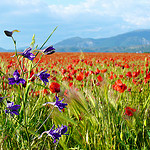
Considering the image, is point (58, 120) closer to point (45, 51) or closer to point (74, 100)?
point (74, 100)

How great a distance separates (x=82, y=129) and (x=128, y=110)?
0.89 feet

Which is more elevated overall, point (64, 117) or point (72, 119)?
point (64, 117)

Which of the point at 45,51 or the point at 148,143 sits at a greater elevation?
the point at 45,51

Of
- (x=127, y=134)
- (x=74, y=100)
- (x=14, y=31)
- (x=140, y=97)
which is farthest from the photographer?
(x=140, y=97)

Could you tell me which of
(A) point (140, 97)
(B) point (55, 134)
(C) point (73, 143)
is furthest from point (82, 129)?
(A) point (140, 97)

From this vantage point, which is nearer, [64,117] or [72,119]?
[64,117]

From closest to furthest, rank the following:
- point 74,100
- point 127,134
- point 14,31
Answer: point 14,31 < point 74,100 < point 127,134

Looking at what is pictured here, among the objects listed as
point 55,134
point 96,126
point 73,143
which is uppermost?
point 55,134

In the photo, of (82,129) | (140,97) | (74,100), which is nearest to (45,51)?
(74,100)

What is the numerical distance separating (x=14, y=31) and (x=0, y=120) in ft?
1.76

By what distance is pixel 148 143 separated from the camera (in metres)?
0.91

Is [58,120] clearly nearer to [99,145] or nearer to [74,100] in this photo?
[74,100]

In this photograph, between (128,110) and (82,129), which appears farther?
(82,129)

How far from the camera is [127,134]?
944 millimetres
